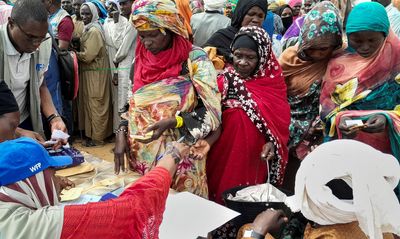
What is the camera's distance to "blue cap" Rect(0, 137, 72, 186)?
52.9 inches

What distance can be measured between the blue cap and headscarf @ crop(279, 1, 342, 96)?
1.85 m

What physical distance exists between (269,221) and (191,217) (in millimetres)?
351

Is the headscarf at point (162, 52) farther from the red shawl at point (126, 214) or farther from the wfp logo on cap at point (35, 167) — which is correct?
the wfp logo on cap at point (35, 167)

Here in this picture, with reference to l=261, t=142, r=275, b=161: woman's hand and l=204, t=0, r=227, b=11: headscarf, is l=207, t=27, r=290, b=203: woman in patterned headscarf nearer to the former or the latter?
l=261, t=142, r=275, b=161: woman's hand

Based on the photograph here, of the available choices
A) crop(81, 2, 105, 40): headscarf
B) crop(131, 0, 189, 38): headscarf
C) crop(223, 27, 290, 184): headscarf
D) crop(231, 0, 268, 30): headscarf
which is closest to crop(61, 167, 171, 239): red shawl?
crop(131, 0, 189, 38): headscarf

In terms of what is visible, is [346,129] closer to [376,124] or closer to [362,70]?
[376,124]

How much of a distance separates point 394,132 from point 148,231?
62.7 inches

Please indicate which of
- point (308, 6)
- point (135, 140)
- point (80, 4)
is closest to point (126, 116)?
point (135, 140)

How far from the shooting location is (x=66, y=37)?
4785 millimetres

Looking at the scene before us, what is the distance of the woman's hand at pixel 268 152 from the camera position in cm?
244

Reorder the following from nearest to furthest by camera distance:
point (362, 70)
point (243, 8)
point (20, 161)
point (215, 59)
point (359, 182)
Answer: point (20, 161)
point (359, 182)
point (362, 70)
point (215, 59)
point (243, 8)

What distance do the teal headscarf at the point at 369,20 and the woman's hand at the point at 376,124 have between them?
52 centimetres

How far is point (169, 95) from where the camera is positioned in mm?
2246

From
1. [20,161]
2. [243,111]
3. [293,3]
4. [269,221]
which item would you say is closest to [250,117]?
[243,111]
